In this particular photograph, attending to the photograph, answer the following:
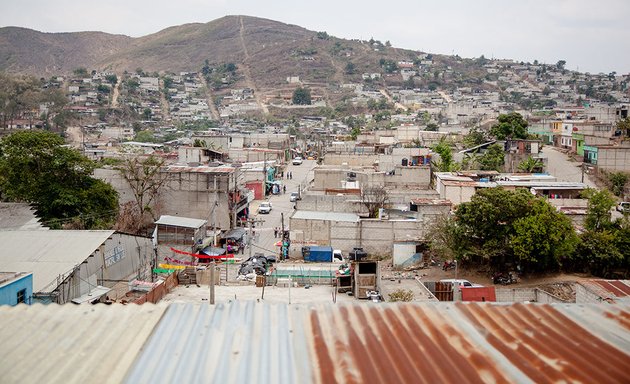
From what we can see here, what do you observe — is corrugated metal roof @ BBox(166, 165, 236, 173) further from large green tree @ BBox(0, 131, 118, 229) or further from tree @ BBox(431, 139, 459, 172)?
tree @ BBox(431, 139, 459, 172)

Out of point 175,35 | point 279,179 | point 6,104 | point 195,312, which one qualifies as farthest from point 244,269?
point 175,35

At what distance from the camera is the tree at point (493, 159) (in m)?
28.1

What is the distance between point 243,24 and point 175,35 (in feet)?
52.4

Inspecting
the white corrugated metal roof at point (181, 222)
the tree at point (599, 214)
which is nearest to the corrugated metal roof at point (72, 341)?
the white corrugated metal roof at point (181, 222)

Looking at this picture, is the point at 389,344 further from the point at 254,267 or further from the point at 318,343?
the point at 254,267

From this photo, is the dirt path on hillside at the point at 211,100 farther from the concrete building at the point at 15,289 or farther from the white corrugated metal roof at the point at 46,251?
the concrete building at the point at 15,289

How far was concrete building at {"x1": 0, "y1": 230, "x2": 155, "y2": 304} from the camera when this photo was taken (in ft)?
37.6

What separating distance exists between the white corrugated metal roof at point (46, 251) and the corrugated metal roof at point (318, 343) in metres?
8.60

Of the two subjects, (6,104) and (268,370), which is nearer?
(268,370)

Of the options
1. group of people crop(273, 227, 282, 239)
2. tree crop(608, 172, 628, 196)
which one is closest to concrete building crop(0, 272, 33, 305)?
group of people crop(273, 227, 282, 239)

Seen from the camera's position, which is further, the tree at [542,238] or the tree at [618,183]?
the tree at [618,183]

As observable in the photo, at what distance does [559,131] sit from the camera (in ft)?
122

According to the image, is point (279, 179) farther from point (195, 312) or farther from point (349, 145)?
point (195, 312)

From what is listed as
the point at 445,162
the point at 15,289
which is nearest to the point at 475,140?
the point at 445,162
